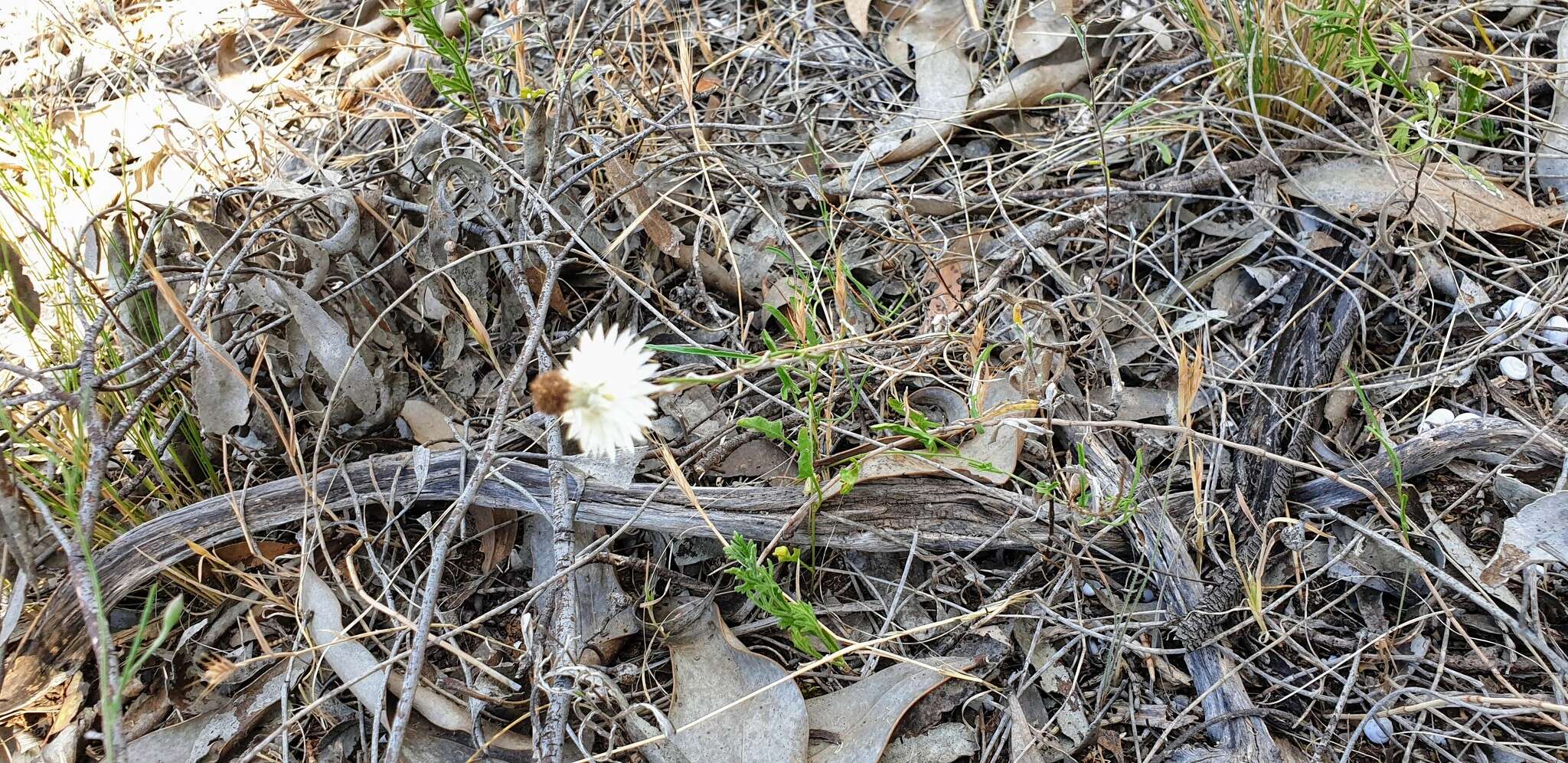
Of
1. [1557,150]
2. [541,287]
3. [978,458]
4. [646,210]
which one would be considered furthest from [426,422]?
[1557,150]

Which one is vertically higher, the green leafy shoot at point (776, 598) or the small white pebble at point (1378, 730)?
the green leafy shoot at point (776, 598)

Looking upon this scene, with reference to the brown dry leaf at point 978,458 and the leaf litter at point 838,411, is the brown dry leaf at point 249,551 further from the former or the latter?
the brown dry leaf at point 978,458

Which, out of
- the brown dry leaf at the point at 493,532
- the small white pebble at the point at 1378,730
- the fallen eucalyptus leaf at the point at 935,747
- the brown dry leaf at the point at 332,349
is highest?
the brown dry leaf at the point at 332,349

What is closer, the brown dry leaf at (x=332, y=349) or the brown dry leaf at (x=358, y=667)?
the brown dry leaf at (x=358, y=667)

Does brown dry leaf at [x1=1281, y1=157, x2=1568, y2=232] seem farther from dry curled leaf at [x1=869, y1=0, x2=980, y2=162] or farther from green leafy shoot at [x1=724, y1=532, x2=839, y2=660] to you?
green leafy shoot at [x1=724, y1=532, x2=839, y2=660]

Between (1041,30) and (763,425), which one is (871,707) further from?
(1041,30)

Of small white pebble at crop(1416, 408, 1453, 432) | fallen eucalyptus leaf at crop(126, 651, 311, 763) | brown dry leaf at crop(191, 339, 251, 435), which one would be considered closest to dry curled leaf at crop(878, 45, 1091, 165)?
small white pebble at crop(1416, 408, 1453, 432)

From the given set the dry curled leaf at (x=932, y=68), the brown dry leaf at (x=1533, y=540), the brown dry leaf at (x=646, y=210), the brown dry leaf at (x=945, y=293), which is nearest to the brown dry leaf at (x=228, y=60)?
the brown dry leaf at (x=646, y=210)
